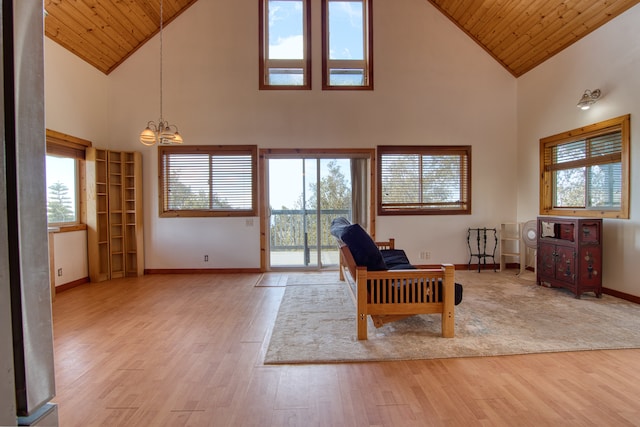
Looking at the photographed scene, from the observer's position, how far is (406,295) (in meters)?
2.68

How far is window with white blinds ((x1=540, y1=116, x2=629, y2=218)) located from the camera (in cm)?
377

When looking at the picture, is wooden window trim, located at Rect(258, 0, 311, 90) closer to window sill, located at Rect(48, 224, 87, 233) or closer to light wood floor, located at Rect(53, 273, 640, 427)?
window sill, located at Rect(48, 224, 87, 233)

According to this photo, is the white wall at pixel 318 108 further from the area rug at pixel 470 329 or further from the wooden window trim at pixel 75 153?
the area rug at pixel 470 329

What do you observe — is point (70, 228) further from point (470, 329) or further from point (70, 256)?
point (470, 329)

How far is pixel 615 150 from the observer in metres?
3.86

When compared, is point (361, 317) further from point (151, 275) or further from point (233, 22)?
point (233, 22)

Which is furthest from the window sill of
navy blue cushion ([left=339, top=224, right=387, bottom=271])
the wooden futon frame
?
the wooden futon frame

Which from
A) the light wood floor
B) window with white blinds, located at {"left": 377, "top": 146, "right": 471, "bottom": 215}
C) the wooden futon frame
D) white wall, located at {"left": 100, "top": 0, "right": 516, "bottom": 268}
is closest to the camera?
the light wood floor

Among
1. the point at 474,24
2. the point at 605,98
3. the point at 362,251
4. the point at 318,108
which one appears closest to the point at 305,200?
the point at 318,108

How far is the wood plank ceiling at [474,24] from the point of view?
3900mm

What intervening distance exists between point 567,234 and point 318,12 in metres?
5.08

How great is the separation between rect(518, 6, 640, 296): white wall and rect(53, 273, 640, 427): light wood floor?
74.7 inches

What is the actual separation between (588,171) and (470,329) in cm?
317

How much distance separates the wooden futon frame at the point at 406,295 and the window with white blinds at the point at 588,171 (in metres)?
2.83
